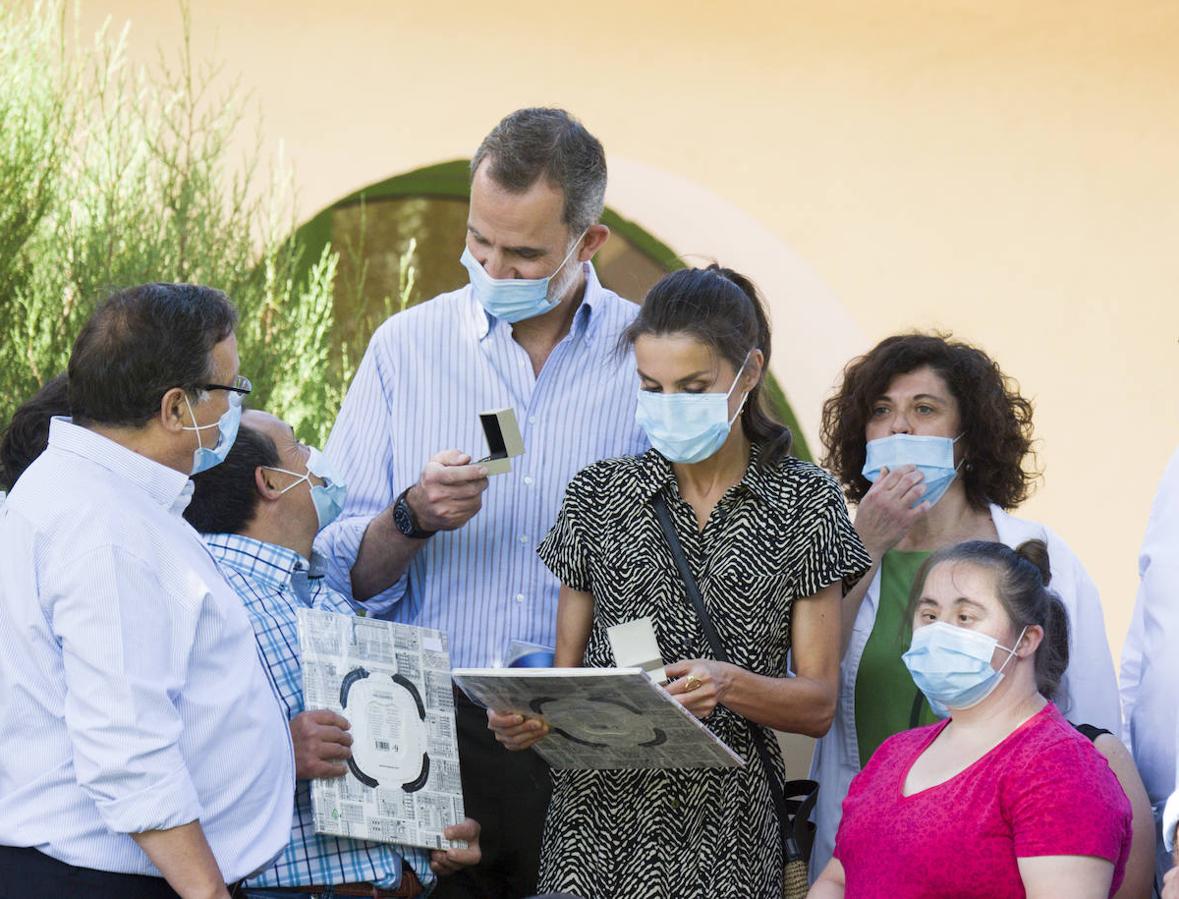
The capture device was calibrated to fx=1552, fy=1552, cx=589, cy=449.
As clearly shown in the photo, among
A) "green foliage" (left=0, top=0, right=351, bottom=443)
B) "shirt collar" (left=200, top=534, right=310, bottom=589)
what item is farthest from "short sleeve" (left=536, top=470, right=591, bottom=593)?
"green foliage" (left=0, top=0, right=351, bottom=443)

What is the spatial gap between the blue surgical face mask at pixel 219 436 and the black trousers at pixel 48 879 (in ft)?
2.43

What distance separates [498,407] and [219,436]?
0.93m

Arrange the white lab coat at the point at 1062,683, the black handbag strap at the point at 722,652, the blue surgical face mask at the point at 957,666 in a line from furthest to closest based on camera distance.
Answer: the white lab coat at the point at 1062,683, the black handbag strap at the point at 722,652, the blue surgical face mask at the point at 957,666

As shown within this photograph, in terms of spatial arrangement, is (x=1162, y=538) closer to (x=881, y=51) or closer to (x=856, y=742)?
(x=856, y=742)

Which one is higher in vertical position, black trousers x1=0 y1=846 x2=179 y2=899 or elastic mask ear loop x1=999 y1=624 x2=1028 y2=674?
elastic mask ear loop x1=999 y1=624 x2=1028 y2=674

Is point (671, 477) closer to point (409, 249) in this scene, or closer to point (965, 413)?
point (965, 413)

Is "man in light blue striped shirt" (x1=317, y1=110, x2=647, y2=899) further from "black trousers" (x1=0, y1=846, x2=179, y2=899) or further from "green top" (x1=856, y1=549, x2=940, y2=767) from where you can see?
"black trousers" (x1=0, y1=846, x2=179, y2=899)

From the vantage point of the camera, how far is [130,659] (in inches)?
100

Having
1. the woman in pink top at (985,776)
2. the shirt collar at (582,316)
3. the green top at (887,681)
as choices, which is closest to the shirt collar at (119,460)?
the shirt collar at (582,316)

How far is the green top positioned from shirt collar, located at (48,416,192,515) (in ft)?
5.80

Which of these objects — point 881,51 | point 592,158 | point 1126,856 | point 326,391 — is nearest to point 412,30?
point 326,391

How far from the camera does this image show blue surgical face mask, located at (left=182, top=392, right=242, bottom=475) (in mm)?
2875

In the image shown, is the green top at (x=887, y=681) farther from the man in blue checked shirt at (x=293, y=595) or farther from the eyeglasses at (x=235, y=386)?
the eyeglasses at (x=235, y=386)

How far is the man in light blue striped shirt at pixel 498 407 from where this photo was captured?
3578 millimetres
